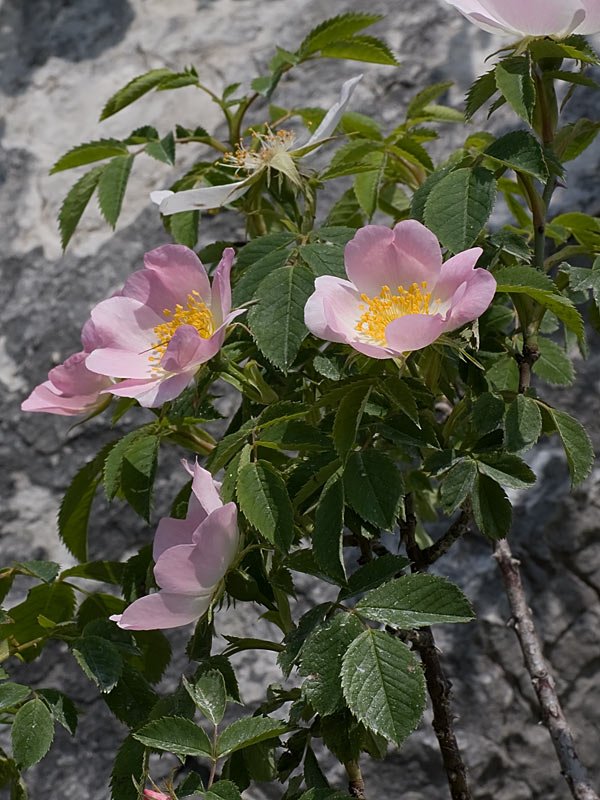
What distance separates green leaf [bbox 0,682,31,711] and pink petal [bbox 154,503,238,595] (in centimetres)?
17

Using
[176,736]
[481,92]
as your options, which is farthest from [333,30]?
[176,736]

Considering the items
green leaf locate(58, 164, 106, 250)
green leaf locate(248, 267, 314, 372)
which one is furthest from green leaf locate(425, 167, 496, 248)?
green leaf locate(58, 164, 106, 250)

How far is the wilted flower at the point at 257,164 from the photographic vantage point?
0.83 m

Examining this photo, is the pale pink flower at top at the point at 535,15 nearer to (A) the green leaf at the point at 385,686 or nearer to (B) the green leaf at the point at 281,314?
(B) the green leaf at the point at 281,314

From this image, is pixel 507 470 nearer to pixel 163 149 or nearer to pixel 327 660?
pixel 327 660

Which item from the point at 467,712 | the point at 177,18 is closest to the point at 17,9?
the point at 177,18

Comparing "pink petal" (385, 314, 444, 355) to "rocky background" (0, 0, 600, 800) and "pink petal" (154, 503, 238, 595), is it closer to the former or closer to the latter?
"pink petal" (154, 503, 238, 595)

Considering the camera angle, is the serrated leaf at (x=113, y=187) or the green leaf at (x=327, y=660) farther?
the serrated leaf at (x=113, y=187)

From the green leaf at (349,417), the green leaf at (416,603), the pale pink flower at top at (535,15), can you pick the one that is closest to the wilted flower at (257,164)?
the pale pink flower at top at (535,15)

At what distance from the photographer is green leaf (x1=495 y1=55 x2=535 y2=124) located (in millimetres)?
662

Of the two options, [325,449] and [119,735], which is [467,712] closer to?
[119,735]

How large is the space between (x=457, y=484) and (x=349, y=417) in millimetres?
116

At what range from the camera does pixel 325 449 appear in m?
0.72

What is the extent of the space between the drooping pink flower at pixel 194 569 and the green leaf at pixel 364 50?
538 millimetres
